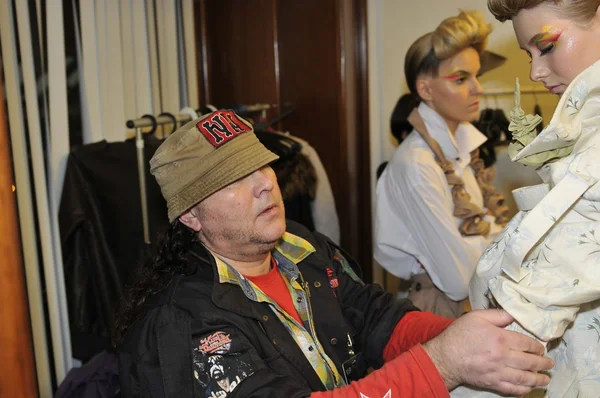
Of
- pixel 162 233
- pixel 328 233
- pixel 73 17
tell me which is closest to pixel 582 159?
pixel 162 233

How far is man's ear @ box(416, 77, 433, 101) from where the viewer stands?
2.00 meters

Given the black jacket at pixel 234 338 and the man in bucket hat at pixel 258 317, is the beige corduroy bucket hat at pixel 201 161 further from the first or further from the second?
the black jacket at pixel 234 338

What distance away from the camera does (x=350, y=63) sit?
2783 millimetres

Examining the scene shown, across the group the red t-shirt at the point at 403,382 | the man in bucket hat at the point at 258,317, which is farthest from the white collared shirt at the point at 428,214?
the red t-shirt at the point at 403,382

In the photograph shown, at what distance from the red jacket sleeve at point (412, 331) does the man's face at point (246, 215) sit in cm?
35

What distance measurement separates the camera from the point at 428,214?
71.6 inches

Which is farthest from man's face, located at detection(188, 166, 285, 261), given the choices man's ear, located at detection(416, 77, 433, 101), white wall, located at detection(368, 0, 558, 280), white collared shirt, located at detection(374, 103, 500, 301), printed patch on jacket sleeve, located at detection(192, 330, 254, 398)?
white wall, located at detection(368, 0, 558, 280)

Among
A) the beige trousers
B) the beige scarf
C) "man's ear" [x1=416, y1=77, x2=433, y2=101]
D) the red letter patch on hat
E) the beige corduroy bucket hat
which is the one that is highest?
"man's ear" [x1=416, y1=77, x2=433, y2=101]

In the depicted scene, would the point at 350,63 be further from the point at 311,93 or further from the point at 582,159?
the point at 582,159

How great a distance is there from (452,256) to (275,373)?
3.00 feet

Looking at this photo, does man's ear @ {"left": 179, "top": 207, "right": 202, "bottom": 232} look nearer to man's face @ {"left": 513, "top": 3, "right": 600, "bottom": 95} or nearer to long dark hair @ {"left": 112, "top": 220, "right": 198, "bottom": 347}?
long dark hair @ {"left": 112, "top": 220, "right": 198, "bottom": 347}

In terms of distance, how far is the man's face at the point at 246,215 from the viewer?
1.22 meters

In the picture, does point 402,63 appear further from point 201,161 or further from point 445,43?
point 201,161

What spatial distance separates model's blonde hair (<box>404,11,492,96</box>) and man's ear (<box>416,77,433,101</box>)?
0.07ft
